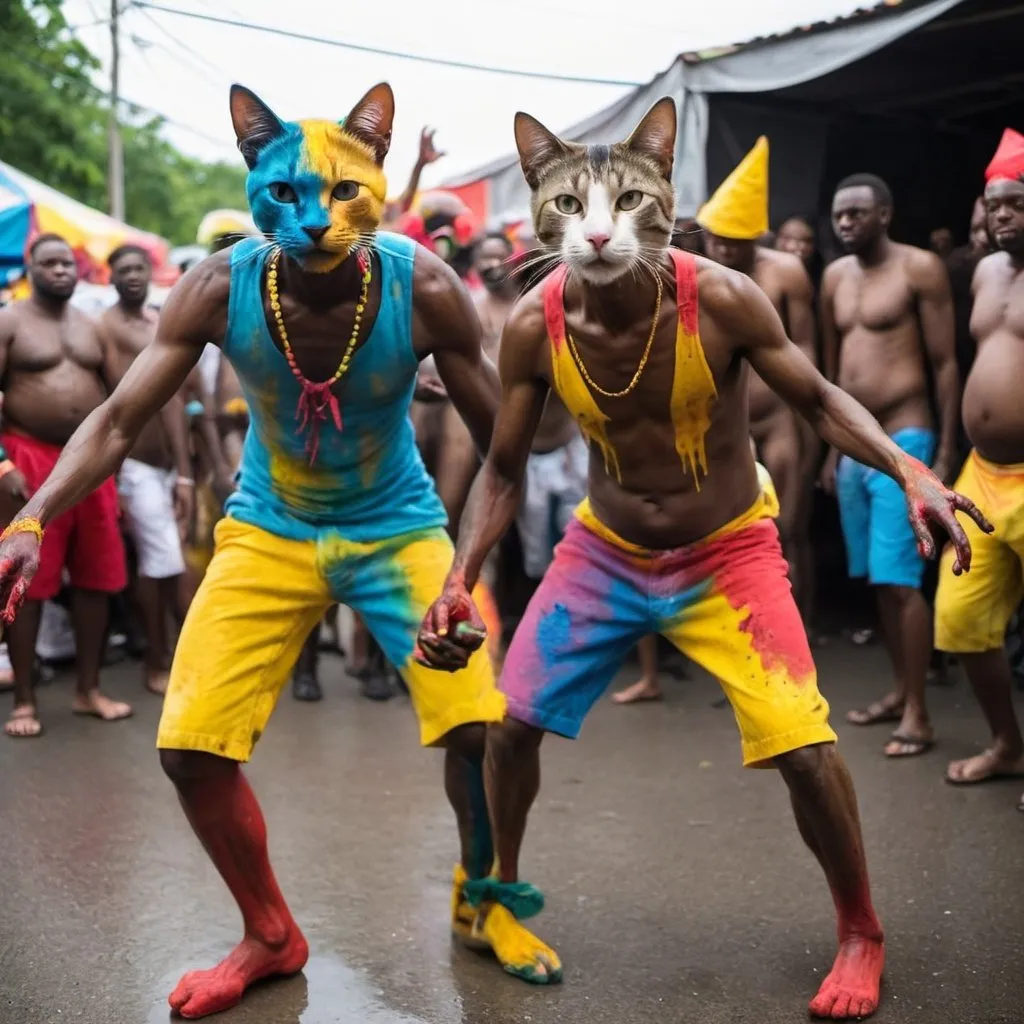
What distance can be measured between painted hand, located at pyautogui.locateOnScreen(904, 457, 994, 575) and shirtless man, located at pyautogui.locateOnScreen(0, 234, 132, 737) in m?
4.31

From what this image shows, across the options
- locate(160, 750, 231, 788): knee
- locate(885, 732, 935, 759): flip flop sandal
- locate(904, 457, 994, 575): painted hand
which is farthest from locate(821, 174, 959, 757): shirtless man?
locate(160, 750, 231, 788): knee

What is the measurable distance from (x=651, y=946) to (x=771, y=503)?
1220 millimetres

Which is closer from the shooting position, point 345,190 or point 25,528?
point 25,528

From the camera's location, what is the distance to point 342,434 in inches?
135

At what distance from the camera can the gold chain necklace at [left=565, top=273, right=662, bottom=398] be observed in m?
3.16

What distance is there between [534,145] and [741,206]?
307cm

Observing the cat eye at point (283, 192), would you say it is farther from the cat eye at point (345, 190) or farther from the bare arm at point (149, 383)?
the bare arm at point (149, 383)

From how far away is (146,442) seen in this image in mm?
6734

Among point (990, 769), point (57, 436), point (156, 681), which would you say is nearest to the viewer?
point (990, 769)

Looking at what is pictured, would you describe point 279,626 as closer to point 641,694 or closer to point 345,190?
point 345,190

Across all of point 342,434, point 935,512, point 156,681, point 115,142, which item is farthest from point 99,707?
point 115,142

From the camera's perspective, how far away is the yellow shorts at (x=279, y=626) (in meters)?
3.25

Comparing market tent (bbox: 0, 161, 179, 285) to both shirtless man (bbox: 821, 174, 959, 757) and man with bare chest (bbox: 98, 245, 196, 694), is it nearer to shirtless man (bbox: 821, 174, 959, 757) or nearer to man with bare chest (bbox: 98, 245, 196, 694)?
man with bare chest (bbox: 98, 245, 196, 694)

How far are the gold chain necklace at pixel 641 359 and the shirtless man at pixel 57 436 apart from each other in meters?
3.52
